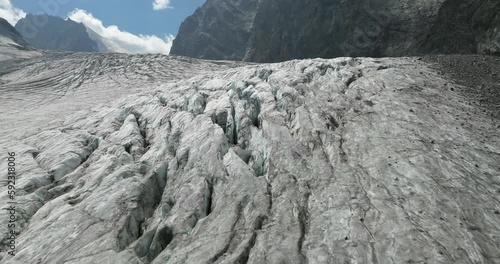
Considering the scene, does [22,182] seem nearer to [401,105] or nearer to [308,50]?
[401,105]

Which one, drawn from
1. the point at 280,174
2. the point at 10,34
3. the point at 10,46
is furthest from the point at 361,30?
the point at 10,34

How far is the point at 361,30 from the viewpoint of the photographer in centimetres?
9088

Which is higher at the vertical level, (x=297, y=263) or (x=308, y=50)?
(x=297, y=263)

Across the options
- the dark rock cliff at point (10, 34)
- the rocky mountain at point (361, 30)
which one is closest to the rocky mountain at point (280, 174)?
the rocky mountain at point (361, 30)

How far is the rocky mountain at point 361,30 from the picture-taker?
5438 centimetres

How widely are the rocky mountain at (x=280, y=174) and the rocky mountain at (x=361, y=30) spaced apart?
104 feet

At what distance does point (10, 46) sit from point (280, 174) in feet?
352

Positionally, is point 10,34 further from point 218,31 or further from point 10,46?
point 218,31

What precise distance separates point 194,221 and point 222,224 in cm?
134

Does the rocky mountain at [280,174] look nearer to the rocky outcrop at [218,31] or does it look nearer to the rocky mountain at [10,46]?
the rocky mountain at [10,46]

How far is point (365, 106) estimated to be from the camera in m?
18.4

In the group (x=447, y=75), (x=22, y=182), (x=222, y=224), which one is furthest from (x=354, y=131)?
(x=22, y=182)

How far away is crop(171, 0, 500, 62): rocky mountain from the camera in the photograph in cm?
5438

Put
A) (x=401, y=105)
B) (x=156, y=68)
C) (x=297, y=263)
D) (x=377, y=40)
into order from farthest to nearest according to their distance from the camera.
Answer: (x=377, y=40) → (x=156, y=68) → (x=401, y=105) → (x=297, y=263)
